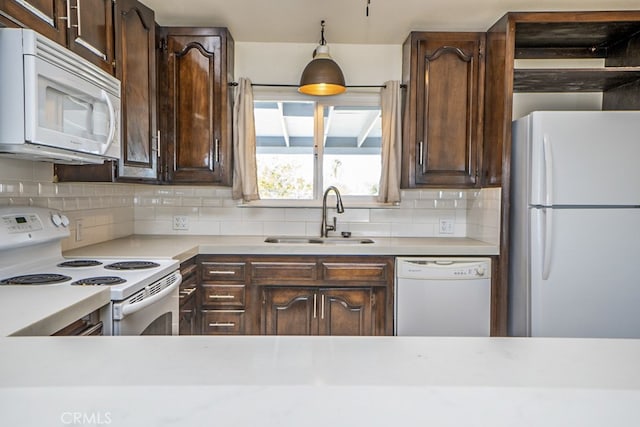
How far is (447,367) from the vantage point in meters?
0.63

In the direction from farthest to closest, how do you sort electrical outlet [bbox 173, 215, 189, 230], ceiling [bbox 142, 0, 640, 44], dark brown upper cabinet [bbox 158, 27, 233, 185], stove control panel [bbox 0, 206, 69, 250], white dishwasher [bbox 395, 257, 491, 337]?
electrical outlet [bbox 173, 215, 189, 230] < dark brown upper cabinet [bbox 158, 27, 233, 185] < white dishwasher [bbox 395, 257, 491, 337] < ceiling [bbox 142, 0, 640, 44] < stove control panel [bbox 0, 206, 69, 250]

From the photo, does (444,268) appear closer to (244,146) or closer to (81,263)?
(244,146)

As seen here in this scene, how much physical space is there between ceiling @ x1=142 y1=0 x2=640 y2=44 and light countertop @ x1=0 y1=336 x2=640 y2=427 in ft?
7.10

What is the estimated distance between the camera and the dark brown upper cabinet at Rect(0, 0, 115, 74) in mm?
1347

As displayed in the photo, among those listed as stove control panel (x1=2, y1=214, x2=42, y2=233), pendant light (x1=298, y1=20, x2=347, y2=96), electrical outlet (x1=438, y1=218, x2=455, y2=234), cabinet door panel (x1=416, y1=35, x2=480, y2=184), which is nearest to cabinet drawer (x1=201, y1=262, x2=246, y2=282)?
stove control panel (x1=2, y1=214, x2=42, y2=233)

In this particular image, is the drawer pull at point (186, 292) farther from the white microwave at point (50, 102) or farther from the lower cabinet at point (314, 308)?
the white microwave at point (50, 102)

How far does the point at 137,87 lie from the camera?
7.39ft

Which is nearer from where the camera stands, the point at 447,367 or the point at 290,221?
the point at 447,367

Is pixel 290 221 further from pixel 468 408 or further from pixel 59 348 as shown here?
pixel 468 408

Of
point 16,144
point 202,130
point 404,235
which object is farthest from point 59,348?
point 404,235

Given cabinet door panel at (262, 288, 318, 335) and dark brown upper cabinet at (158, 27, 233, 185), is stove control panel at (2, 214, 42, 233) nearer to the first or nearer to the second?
dark brown upper cabinet at (158, 27, 233, 185)

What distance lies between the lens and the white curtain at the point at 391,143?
286cm

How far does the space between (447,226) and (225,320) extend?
1714mm

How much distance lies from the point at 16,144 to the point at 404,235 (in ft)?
7.97
